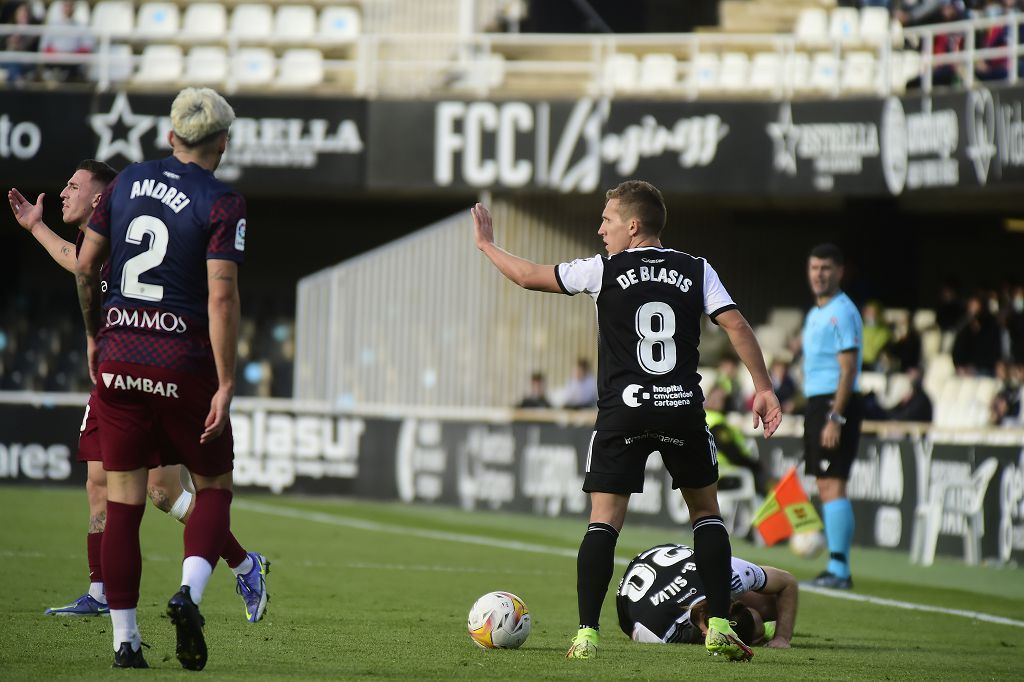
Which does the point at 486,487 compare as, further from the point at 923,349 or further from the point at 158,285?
the point at 158,285

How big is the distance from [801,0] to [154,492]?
19679 millimetres

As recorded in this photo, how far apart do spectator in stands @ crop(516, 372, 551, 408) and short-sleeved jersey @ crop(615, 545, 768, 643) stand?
13156mm

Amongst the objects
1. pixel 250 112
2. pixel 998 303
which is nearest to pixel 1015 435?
pixel 998 303

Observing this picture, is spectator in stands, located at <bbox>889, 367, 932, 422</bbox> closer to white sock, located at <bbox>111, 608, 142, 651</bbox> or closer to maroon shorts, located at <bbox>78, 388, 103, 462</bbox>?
maroon shorts, located at <bbox>78, 388, 103, 462</bbox>

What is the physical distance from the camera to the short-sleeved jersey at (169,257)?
5910mm

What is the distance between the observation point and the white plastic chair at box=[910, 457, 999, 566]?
539 inches

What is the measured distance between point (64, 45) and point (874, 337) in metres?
12.5

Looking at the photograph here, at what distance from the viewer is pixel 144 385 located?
5887 millimetres

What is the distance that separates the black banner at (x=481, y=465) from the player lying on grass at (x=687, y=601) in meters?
6.70

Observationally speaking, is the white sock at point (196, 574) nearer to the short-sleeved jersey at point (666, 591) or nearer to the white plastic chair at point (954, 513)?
the short-sleeved jersey at point (666, 591)

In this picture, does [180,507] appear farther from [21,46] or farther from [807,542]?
[21,46]

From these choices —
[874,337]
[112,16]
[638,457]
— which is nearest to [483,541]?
[874,337]

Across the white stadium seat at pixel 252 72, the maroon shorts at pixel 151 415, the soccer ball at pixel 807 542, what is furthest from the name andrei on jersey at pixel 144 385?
the white stadium seat at pixel 252 72

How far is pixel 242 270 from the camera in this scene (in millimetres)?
27438
